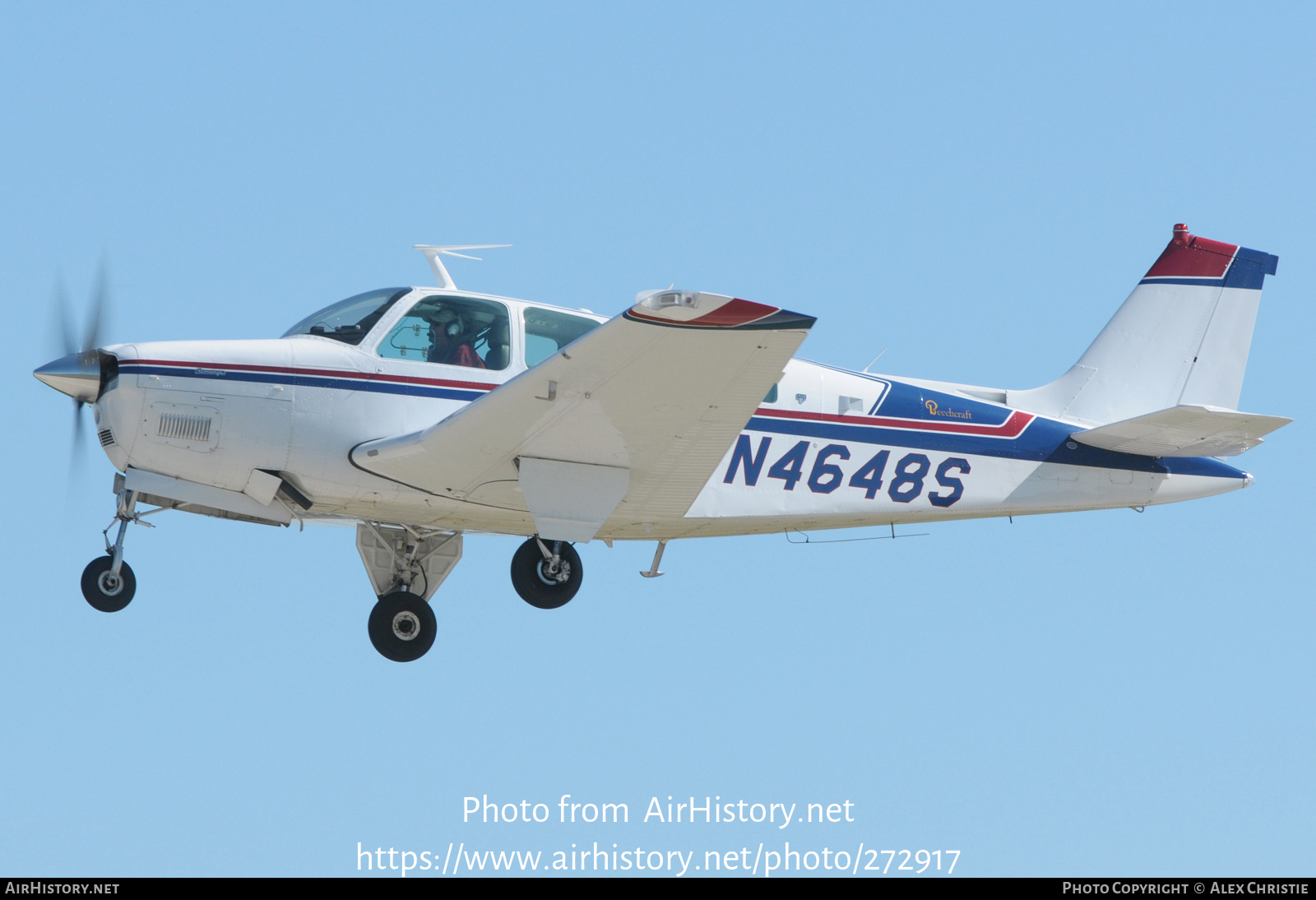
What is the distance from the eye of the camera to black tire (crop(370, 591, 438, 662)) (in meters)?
11.9

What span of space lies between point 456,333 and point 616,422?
1.74m

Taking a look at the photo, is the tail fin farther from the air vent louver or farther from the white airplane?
the air vent louver

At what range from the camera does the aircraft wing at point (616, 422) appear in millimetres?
9125

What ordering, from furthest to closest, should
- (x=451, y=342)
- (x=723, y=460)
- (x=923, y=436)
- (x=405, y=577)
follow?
(x=405, y=577) < (x=923, y=436) < (x=723, y=460) < (x=451, y=342)

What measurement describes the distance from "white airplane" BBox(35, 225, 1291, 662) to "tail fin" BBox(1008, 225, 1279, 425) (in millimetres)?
600

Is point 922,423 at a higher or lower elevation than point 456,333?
lower

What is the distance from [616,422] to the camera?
10.2 metres

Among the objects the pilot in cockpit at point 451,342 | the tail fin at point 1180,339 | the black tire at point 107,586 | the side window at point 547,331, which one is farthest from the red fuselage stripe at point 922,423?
the black tire at point 107,586

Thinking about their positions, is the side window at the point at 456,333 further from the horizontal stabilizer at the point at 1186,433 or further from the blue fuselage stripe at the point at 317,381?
the horizontal stabilizer at the point at 1186,433

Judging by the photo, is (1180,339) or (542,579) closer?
(542,579)

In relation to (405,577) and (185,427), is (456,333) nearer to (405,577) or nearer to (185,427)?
(185,427)

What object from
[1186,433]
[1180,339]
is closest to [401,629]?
[1186,433]

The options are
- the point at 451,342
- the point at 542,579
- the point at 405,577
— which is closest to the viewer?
the point at 451,342
